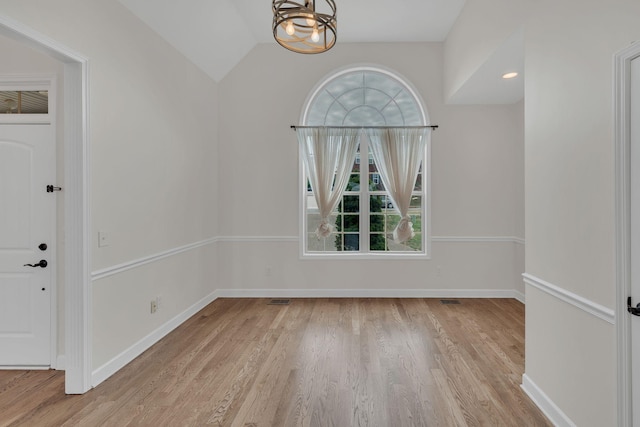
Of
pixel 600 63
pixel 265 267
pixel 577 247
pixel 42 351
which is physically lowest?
pixel 42 351

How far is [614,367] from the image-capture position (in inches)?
65.9

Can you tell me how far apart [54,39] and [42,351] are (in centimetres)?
235

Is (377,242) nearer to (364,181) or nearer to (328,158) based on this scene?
(364,181)

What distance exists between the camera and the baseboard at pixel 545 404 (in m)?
2.09

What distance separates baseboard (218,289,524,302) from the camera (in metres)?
5.00

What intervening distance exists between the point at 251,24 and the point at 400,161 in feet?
8.58

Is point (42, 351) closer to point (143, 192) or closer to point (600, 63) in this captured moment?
point (143, 192)

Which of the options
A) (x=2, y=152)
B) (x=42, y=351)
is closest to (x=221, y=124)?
(x=2, y=152)

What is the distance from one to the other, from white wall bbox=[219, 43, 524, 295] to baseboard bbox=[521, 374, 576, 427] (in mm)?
2512

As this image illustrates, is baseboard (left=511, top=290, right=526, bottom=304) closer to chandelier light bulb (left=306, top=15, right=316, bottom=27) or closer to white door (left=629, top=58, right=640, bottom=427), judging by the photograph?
white door (left=629, top=58, right=640, bottom=427)

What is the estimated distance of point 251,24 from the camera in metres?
4.50

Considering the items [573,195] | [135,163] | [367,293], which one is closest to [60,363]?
[135,163]

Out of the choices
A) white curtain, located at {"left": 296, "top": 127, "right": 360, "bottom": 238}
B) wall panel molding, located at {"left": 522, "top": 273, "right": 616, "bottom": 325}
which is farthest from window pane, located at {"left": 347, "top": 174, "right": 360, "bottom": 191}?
wall panel molding, located at {"left": 522, "top": 273, "right": 616, "bottom": 325}

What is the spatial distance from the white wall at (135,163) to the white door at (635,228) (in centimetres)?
320
